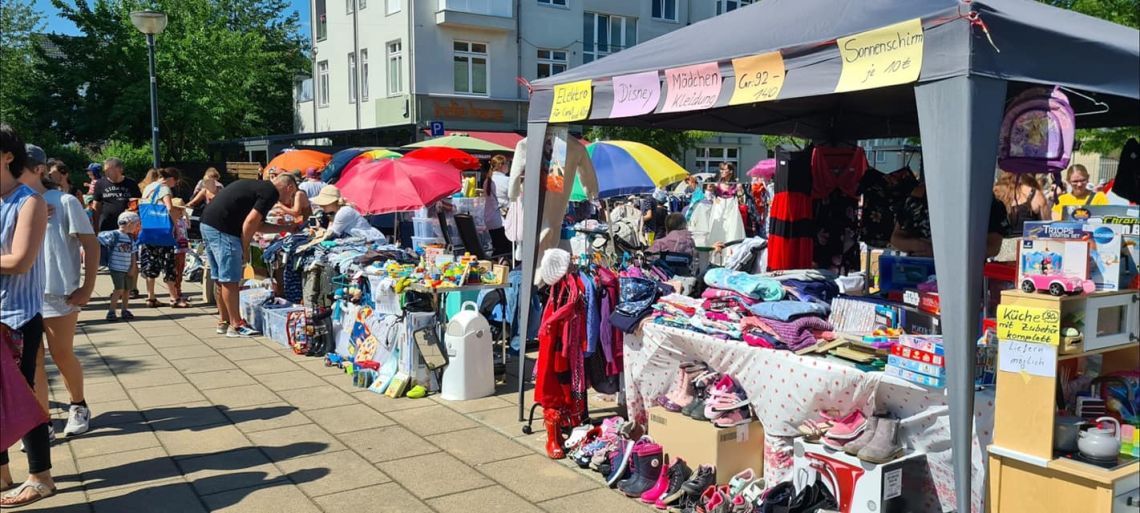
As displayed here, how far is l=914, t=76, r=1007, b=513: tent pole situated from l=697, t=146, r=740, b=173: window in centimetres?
2682

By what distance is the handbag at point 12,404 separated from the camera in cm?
358

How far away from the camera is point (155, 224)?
935cm

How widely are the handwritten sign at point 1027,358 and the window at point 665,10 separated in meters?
26.5

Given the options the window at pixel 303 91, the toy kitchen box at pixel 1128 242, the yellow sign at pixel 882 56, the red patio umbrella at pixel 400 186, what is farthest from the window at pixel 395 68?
the toy kitchen box at pixel 1128 242

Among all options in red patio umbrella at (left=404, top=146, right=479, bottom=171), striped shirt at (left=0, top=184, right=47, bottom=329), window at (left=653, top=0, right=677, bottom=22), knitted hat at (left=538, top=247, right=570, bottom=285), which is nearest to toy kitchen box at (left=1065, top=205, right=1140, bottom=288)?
knitted hat at (left=538, top=247, right=570, bottom=285)

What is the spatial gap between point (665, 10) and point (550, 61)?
489 centimetres

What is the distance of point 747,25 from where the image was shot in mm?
4480

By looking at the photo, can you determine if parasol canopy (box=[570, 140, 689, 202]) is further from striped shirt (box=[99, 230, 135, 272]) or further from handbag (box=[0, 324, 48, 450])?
handbag (box=[0, 324, 48, 450])

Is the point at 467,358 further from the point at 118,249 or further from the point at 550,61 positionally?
the point at 550,61

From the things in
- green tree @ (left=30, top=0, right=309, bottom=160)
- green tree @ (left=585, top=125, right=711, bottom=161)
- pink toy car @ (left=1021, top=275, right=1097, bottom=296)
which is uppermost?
green tree @ (left=30, top=0, right=309, bottom=160)

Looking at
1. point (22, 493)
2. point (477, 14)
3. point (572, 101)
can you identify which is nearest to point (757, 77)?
point (572, 101)

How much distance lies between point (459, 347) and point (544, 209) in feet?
4.07

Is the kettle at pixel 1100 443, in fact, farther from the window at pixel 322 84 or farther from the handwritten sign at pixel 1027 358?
the window at pixel 322 84

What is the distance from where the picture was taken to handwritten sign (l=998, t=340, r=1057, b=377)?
9.70 ft
